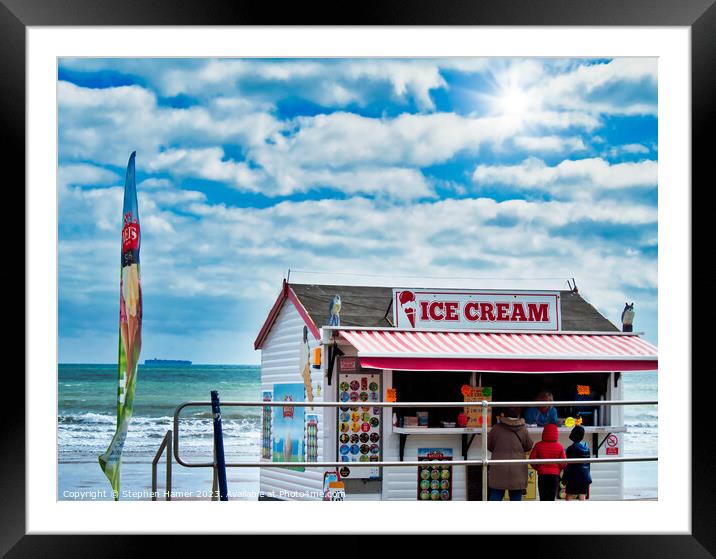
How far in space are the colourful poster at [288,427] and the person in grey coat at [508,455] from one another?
291 centimetres

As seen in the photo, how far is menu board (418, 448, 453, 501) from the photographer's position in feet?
37.3

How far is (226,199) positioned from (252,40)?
45449 millimetres

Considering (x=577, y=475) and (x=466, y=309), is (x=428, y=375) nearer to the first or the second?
(x=466, y=309)

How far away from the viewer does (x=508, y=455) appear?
9.68m

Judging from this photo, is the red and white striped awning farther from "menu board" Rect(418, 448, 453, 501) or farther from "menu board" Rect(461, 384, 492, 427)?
"menu board" Rect(418, 448, 453, 501)

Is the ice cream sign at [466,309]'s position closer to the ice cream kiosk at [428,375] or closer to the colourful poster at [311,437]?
the ice cream kiosk at [428,375]

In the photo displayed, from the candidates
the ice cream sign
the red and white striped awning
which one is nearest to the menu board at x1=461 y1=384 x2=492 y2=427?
the red and white striped awning

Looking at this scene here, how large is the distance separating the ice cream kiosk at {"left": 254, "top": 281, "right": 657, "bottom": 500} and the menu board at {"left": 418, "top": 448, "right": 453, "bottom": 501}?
0.01 meters

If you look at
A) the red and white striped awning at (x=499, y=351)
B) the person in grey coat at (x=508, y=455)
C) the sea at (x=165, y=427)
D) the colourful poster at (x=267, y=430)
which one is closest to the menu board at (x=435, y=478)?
the red and white striped awning at (x=499, y=351)

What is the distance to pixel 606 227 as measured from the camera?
49812mm

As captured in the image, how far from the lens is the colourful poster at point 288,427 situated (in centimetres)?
1224

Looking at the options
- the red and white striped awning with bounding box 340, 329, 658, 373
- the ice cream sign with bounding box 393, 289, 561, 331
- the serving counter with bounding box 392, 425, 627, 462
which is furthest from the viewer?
the ice cream sign with bounding box 393, 289, 561, 331

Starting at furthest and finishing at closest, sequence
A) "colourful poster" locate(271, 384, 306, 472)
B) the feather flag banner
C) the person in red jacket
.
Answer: "colourful poster" locate(271, 384, 306, 472) → the feather flag banner → the person in red jacket

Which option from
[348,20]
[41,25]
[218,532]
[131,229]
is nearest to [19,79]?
[41,25]
